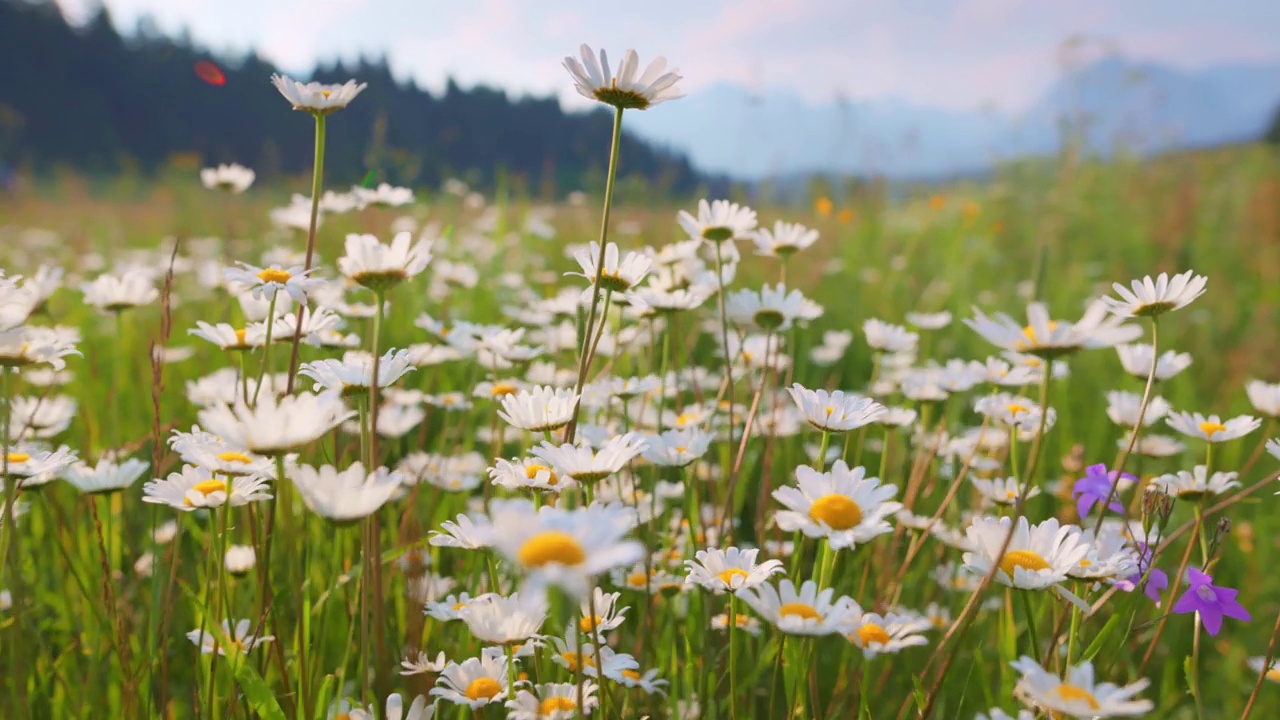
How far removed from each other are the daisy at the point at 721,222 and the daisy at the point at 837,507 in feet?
1.85

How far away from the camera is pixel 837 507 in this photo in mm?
911

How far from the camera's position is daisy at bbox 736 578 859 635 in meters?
0.83

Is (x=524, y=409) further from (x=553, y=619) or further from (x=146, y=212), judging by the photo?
(x=146, y=212)

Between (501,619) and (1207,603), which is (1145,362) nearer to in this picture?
(1207,603)

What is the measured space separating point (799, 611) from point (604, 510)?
0.29 metres

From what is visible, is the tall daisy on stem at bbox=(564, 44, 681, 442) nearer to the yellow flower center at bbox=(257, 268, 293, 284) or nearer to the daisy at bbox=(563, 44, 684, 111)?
the daisy at bbox=(563, 44, 684, 111)

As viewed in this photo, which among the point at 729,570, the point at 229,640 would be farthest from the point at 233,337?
the point at 729,570

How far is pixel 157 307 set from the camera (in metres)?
4.11

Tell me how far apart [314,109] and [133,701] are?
0.76 metres

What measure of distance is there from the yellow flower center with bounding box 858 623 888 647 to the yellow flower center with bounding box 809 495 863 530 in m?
0.16

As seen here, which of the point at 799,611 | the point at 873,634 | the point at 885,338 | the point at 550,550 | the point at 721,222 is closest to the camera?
the point at 550,550

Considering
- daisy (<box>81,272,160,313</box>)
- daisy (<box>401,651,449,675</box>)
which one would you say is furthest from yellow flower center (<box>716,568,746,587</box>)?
daisy (<box>81,272,160,313</box>)

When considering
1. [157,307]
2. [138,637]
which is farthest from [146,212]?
[138,637]

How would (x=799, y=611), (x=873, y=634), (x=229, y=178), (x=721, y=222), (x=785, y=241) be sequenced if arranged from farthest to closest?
(x=229, y=178) → (x=785, y=241) → (x=721, y=222) → (x=873, y=634) → (x=799, y=611)
